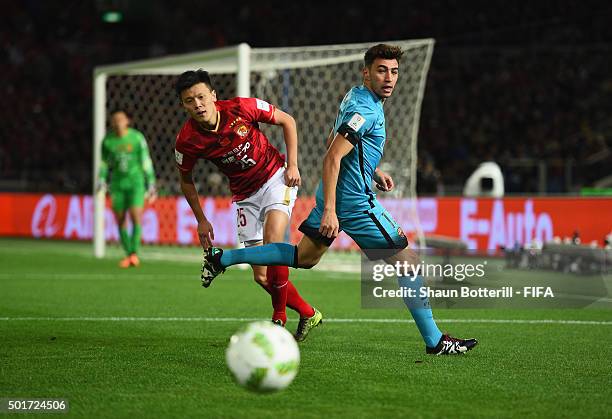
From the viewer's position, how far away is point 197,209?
6.64 meters

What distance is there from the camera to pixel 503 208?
14.5 meters

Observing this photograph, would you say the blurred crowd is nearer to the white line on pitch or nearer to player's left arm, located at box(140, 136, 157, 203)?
player's left arm, located at box(140, 136, 157, 203)

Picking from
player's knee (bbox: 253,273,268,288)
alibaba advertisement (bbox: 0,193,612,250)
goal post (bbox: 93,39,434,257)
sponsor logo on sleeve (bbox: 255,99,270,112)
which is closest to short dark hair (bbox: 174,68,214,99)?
sponsor logo on sleeve (bbox: 255,99,270,112)

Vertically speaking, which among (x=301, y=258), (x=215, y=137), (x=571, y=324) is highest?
(x=215, y=137)

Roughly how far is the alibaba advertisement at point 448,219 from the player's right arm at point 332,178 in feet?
24.7

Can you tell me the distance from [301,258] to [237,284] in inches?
193

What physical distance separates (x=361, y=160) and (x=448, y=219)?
30.9 ft

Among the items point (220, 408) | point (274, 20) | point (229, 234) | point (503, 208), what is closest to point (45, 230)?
point (229, 234)

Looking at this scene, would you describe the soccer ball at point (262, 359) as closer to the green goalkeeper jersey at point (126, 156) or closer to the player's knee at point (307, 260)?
the player's knee at point (307, 260)

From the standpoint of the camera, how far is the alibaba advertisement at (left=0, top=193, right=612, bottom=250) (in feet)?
45.4

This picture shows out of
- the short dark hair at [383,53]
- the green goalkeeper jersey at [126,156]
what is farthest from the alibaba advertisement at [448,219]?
the short dark hair at [383,53]

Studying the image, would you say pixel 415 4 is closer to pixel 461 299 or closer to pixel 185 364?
pixel 461 299

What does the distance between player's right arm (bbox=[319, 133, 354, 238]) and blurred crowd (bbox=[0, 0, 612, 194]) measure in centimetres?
1518

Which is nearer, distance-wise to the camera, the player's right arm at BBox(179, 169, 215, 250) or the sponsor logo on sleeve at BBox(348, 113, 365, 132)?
the sponsor logo on sleeve at BBox(348, 113, 365, 132)
